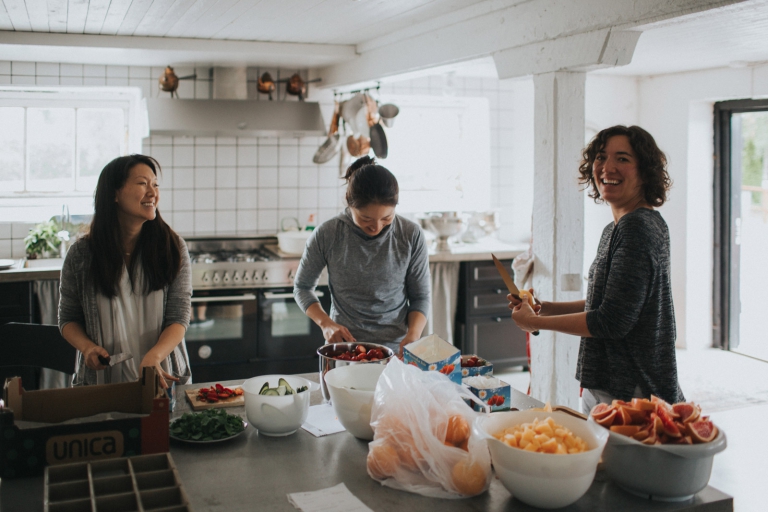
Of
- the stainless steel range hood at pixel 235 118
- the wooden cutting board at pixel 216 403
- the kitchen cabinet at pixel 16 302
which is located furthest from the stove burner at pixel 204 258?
the wooden cutting board at pixel 216 403

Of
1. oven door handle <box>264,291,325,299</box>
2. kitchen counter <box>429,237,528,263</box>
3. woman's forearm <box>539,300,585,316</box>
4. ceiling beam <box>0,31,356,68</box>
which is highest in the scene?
ceiling beam <box>0,31,356,68</box>

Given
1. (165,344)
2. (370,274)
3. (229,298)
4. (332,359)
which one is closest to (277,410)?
(332,359)

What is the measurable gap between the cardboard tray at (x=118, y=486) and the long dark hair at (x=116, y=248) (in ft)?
2.91

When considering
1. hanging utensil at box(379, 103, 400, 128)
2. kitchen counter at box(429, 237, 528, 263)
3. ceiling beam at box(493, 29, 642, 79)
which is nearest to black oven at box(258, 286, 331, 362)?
kitchen counter at box(429, 237, 528, 263)

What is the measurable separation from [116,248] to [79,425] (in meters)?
0.83

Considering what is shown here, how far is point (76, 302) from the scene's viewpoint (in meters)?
2.27

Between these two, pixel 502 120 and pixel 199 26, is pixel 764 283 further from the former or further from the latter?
pixel 199 26

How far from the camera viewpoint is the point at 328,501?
1.46 meters

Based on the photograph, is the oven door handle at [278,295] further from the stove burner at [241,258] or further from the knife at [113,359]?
the knife at [113,359]

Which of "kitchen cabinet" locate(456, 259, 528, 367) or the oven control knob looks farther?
"kitchen cabinet" locate(456, 259, 528, 367)

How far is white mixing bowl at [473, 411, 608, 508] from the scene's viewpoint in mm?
1374

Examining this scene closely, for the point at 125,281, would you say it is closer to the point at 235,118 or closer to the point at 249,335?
the point at 249,335

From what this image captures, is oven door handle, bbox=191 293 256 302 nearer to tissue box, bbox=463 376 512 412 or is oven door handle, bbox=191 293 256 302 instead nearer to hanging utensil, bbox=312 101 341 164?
hanging utensil, bbox=312 101 341 164

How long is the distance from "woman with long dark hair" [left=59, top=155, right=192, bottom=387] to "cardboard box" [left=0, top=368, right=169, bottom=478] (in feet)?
1.59
